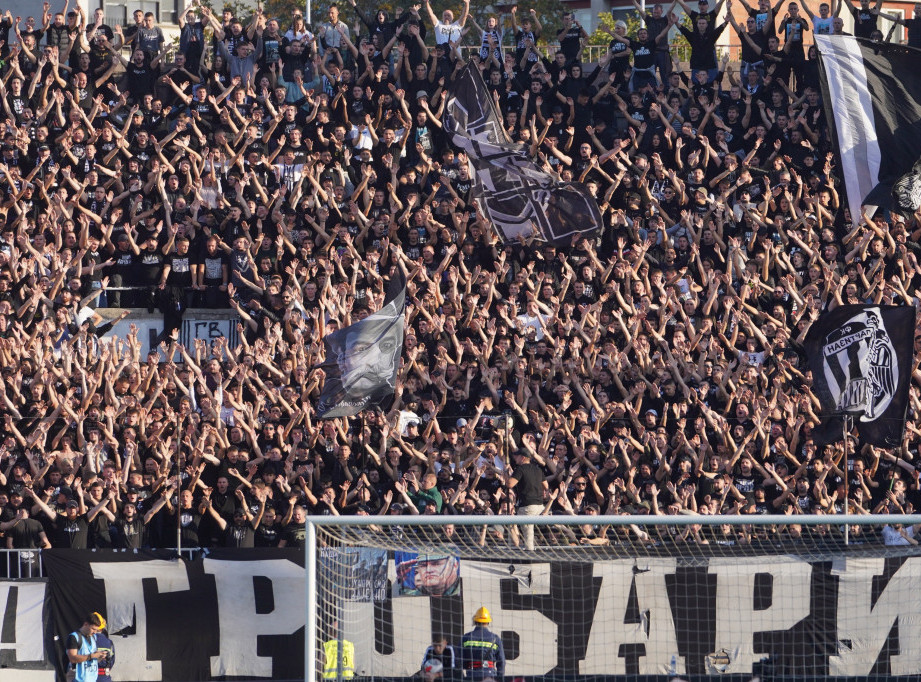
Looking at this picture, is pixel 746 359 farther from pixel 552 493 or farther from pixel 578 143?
pixel 578 143

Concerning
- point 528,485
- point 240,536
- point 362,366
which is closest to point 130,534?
point 240,536

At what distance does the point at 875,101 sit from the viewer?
19.2 m

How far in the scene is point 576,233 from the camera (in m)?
23.9

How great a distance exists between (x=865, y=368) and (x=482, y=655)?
6.51m

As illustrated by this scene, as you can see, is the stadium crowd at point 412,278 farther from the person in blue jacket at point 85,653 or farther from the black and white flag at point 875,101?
the black and white flag at point 875,101

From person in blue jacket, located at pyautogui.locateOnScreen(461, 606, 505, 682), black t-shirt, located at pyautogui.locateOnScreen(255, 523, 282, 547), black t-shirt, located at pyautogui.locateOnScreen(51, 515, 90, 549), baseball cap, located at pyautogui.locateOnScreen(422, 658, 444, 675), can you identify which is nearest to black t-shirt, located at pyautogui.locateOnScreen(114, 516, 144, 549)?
black t-shirt, located at pyautogui.locateOnScreen(51, 515, 90, 549)

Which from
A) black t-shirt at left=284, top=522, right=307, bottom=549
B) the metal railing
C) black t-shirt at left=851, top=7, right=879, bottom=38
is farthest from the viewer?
black t-shirt at left=851, top=7, right=879, bottom=38

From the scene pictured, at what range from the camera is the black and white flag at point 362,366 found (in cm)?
1897

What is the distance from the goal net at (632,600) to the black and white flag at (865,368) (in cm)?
223

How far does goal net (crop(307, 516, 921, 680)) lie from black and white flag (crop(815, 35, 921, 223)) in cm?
521

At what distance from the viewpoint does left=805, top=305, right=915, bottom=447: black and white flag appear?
18.3 meters

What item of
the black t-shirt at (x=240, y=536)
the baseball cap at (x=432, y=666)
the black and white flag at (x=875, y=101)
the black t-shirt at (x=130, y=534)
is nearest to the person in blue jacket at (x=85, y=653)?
the black t-shirt at (x=130, y=534)

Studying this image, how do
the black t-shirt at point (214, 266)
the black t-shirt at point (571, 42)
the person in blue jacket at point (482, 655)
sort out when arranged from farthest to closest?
1. the black t-shirt at point (571, 42)
2. the black t-shirt at point (214, 266)
3. the person in blue jacket at point (482, 655)

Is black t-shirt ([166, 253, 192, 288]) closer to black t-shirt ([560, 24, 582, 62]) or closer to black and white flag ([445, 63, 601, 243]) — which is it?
black and white flag ([445, 63, 601, 243])
